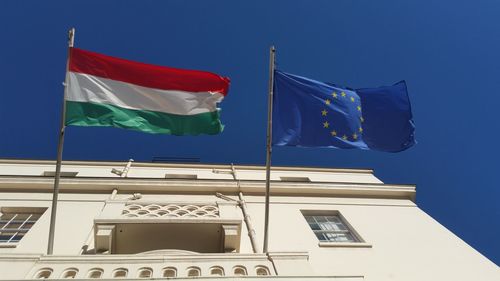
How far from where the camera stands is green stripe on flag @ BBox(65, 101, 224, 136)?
1039 centimetres

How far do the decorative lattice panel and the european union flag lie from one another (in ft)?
10.1

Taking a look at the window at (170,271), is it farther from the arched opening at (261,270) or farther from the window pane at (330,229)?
the window pane at (330,229)

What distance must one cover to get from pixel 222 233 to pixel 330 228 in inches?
165

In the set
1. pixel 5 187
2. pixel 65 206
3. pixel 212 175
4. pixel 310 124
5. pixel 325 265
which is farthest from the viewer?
pixel 212 175

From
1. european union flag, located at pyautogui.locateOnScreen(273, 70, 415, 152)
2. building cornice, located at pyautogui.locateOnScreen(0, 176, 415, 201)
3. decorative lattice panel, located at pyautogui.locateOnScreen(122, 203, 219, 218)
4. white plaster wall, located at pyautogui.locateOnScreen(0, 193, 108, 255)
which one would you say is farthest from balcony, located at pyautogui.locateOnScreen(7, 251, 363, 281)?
building cornice, located at pyautogui.locateOnScreen(0, 176, 415, 201)

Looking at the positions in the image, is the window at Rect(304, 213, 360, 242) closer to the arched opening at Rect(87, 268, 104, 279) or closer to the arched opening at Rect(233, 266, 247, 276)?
the arched opening at Rect(233, 266, 247, 276)

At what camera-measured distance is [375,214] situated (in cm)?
1455

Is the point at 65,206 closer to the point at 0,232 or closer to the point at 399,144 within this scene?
the point at 0,232

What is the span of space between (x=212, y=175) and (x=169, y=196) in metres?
4.31

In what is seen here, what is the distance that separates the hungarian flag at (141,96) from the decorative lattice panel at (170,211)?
2.51 m

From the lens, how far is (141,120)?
10812 mm

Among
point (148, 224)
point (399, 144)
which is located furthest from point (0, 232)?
point (399, 144)

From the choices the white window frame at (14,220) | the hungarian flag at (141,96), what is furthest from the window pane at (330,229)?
the white window frame at (14,220)

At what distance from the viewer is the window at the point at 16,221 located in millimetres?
11789
